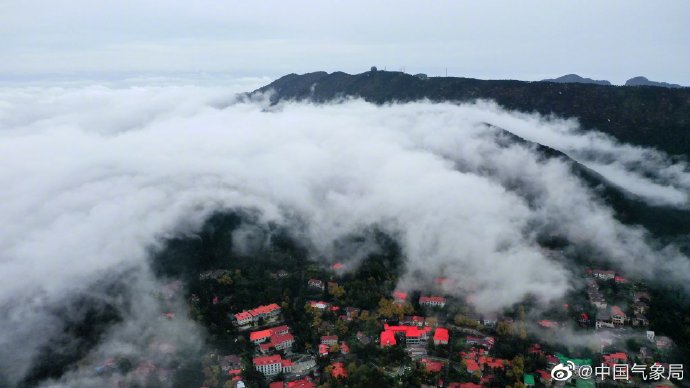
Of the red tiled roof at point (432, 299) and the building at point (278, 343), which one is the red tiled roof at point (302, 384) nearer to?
the building at point (278, 343)

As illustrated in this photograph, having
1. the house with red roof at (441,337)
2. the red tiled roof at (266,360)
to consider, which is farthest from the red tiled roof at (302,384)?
the house with red roof at (441,337)

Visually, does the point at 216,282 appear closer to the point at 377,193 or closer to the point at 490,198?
the point at 377,193

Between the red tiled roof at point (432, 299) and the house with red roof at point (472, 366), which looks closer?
the house with red roof at point (472, 366)

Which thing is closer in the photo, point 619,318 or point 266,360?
point 266,360

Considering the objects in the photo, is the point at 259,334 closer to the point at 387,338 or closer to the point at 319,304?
the point at 319,304

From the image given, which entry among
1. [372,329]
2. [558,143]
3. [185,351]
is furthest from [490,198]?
[185,351]

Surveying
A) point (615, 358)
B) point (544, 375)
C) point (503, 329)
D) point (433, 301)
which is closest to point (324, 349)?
point (433, 301)
